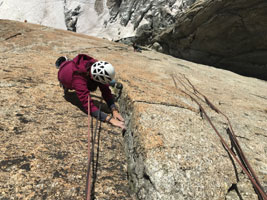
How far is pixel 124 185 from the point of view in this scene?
2367 mm

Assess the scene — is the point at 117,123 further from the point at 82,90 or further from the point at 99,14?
the point at 99,14

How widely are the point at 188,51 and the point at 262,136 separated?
62.2 ft

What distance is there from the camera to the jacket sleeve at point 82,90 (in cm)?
349

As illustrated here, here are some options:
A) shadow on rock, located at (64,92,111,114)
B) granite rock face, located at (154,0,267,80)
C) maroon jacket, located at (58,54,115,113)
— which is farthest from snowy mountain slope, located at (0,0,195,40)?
maroon jacket, located at (58,54,115,113)

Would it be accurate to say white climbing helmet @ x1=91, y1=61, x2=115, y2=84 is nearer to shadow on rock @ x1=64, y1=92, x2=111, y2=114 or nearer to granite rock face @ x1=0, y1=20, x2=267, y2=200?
granite rock face @ x1=0, y1=20, x2=267, y2=200

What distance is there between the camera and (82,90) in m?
3.55

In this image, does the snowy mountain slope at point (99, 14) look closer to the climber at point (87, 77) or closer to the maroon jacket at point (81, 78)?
the maroon jacket at point (81, 78)

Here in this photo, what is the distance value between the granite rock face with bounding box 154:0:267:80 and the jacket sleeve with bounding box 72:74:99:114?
14997 millimetres

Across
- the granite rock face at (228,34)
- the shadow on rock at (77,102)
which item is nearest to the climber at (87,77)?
the shadow on rock at (77,102)

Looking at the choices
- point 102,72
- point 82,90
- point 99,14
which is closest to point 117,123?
point 82,90

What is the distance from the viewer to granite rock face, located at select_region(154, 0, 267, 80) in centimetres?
1380

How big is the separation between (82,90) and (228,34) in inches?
670

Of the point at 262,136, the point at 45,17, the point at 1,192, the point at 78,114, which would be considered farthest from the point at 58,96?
the point at 45,17

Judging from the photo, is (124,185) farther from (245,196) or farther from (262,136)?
(262,136)
